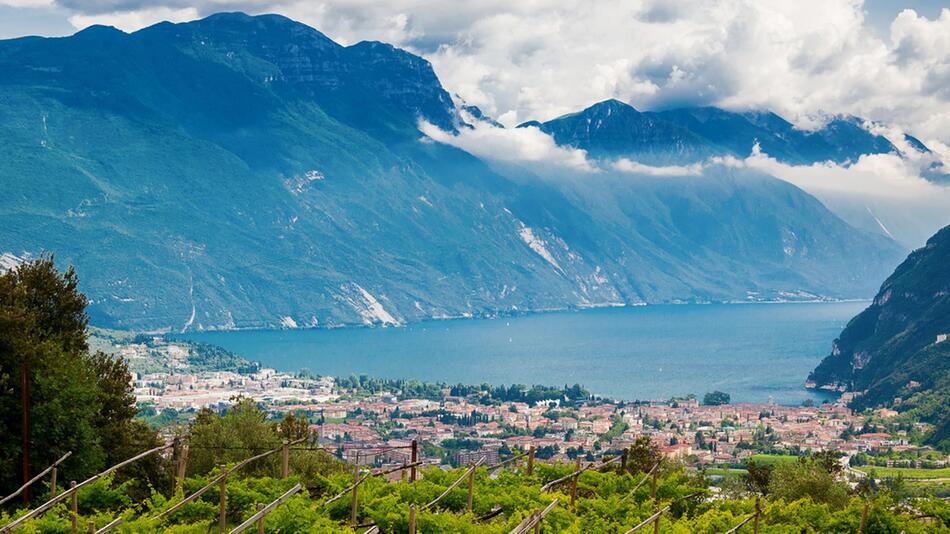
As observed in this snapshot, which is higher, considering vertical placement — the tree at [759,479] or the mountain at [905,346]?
the mountain at [905,346]

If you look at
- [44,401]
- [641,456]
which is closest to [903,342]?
[641,456]

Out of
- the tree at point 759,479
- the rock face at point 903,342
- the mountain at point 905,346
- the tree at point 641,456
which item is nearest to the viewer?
the tree at point 641,456

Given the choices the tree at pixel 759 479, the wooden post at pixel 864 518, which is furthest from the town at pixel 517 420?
the wooden post at pixel 864 518

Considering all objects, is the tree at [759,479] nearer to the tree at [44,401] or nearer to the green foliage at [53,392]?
the green foliage at [53,392]

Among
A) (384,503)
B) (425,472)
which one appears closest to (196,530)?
(384,503)

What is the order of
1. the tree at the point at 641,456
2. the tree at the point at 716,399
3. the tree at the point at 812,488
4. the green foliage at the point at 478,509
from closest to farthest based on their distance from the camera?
the green foliage at the point at 478,509
the tree at the point at 812,488
the tree at the point at 641,456
the tree at the point at 716,399

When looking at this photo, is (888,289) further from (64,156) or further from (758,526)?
(64,156)
